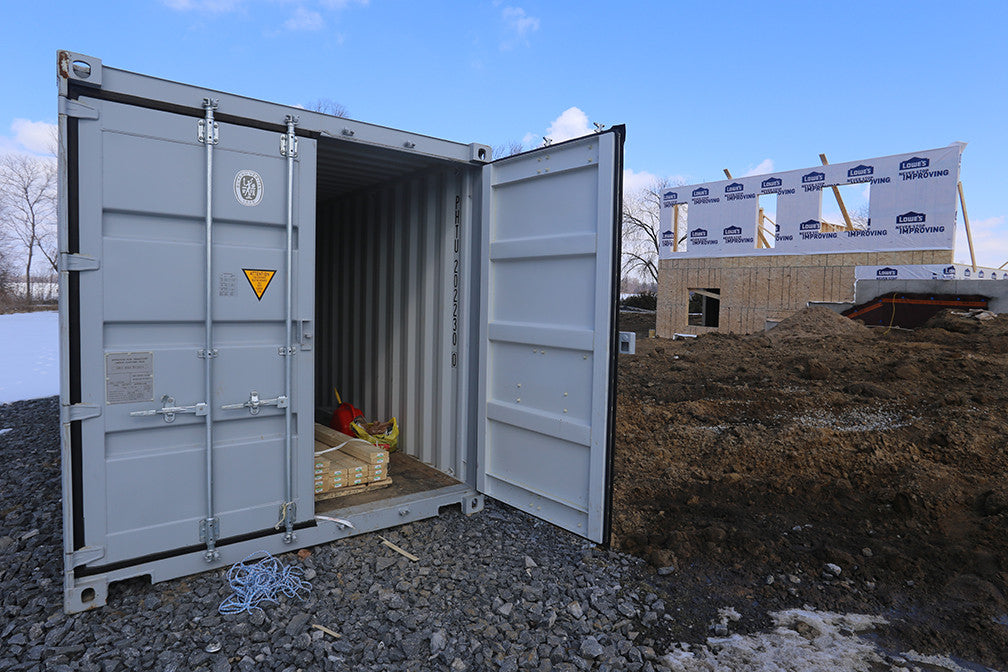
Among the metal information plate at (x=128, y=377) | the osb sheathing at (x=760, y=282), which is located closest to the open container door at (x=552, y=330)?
the metal information plate at (x=128, y=377)

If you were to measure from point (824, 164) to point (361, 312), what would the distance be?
1791 cm

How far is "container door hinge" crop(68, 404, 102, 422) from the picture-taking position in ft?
10.8

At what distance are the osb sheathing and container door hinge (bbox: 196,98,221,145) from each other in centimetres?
1944

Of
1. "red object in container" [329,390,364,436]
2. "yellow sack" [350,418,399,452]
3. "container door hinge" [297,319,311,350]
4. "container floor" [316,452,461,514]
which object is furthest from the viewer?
"red object in container" [329,390,364,436]

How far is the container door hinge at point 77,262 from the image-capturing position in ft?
10.6

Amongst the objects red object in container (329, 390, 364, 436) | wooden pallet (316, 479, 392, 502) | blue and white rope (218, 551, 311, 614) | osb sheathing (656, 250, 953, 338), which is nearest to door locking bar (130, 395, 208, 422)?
blue and white rope (218, 551, 311, 614)

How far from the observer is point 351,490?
190 inches

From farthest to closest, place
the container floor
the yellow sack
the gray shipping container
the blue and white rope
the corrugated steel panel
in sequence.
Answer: the yellow sack → the corrugated steel panel → the container floor → the blue and white rope → the gray shipping container

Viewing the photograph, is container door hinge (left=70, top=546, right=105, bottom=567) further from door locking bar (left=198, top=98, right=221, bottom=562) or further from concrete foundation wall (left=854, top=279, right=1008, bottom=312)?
concrete foundation wall (left=854, top=279, right=1008, bottom=312)

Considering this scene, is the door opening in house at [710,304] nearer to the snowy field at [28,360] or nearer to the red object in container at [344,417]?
the red object in container at [344,417]

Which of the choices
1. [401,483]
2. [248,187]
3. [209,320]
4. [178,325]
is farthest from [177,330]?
[401,483]

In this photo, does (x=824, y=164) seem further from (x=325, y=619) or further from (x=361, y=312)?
(x=325, y=619)

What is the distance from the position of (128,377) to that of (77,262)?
25.6 inches

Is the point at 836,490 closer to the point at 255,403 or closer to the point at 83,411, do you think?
the point at 255,403
